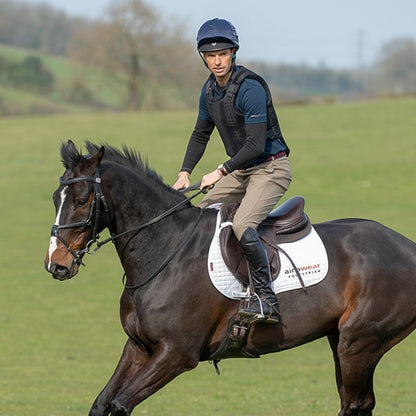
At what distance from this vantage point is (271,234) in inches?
279

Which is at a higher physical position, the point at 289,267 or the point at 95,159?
the point at 95,159

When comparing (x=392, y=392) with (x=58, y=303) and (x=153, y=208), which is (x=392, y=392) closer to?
(x=153, y=208)

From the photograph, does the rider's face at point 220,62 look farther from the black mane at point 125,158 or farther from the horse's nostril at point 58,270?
the horse's nostril at point 58,270

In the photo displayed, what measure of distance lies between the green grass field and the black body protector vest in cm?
424

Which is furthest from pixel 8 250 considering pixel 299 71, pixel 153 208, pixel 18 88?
pixel 299 71

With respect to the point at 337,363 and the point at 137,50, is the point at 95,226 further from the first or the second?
the point at 137,50

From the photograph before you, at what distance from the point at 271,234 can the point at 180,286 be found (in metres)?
0.96

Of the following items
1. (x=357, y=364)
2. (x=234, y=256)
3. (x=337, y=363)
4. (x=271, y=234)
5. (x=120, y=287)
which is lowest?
(x=120, y=287)

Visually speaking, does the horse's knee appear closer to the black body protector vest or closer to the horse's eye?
Answer: the horse's eye

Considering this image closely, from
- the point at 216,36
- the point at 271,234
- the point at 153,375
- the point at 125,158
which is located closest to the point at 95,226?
the point at 125,158

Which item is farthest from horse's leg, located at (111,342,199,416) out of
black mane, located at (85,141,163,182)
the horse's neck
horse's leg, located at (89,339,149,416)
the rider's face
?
the rider's face

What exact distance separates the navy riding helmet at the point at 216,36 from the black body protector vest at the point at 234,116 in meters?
0.25

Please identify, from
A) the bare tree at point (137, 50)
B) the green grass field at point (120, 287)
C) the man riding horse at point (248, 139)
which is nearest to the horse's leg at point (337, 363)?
the man riding horse at point (248, 139)

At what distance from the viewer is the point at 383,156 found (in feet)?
128
